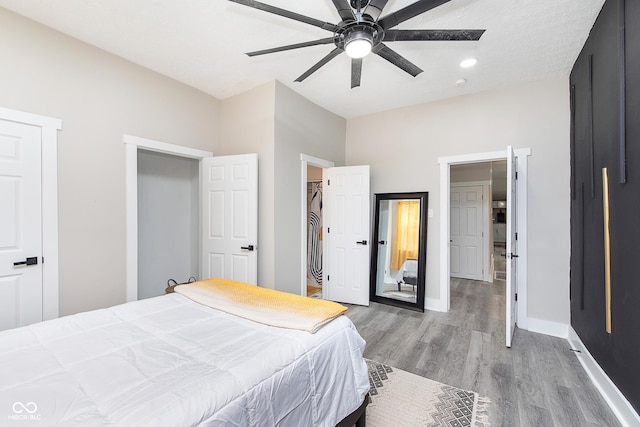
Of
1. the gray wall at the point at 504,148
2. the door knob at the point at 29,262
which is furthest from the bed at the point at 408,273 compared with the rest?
the door knob at the point at 29,262

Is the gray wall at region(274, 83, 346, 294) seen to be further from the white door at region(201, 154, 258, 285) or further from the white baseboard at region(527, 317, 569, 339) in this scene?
the white baseboard at region(527, 317, 569, 339)

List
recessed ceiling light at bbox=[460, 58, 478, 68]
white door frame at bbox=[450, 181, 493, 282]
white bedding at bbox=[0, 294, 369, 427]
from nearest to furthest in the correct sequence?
white bedding at bbox=[0, 294, 369, 427] → recessed ceiling light at bbox=[460, 58, 478, 68] → white door frame at bbox=[450, 181, 493, 282]

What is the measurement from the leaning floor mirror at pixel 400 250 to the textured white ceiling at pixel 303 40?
1.54 metres

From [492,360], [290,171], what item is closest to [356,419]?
[492,360]

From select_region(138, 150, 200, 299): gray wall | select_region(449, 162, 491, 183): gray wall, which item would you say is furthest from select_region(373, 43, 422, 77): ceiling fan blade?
select_region(449, 162, 491, 183): gray wall

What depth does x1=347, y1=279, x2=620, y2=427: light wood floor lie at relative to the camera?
188 centimetres

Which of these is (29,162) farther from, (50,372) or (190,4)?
(50,372)

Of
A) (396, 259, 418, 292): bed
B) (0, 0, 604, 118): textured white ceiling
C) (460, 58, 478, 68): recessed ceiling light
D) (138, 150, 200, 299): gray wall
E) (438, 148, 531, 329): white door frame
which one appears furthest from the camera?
(396, 259, 418, 292): bed

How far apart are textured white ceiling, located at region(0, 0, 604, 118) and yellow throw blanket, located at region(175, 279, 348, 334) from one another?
2138 mm

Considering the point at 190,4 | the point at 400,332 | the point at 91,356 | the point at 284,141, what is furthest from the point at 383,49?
the point at 400,332

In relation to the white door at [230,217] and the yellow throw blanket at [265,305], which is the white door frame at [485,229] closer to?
the white door at [230,217]

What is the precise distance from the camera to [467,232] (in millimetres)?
5672

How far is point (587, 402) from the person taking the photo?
195cm

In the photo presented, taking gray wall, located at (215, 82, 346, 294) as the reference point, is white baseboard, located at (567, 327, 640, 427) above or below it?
below
